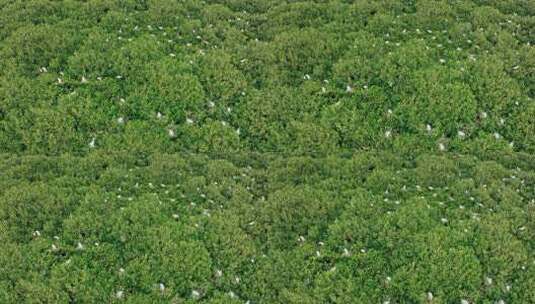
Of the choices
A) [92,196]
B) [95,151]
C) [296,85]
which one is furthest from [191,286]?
[296,85]

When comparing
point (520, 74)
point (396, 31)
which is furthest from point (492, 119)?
point (396, 31)

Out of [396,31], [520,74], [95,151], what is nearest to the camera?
[95,151]

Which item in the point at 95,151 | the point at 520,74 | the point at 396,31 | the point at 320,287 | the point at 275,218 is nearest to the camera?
the point at 320,287

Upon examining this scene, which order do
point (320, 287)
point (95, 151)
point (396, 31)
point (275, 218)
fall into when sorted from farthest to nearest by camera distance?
point (396, 31) < point (95, 151) < point (275, 218) < point (320, 287)

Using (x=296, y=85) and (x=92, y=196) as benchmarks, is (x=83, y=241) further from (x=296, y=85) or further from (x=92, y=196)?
(x=296, y=85)

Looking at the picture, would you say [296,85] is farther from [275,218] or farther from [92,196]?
[92,196]

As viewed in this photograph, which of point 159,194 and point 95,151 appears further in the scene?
point 95,151
